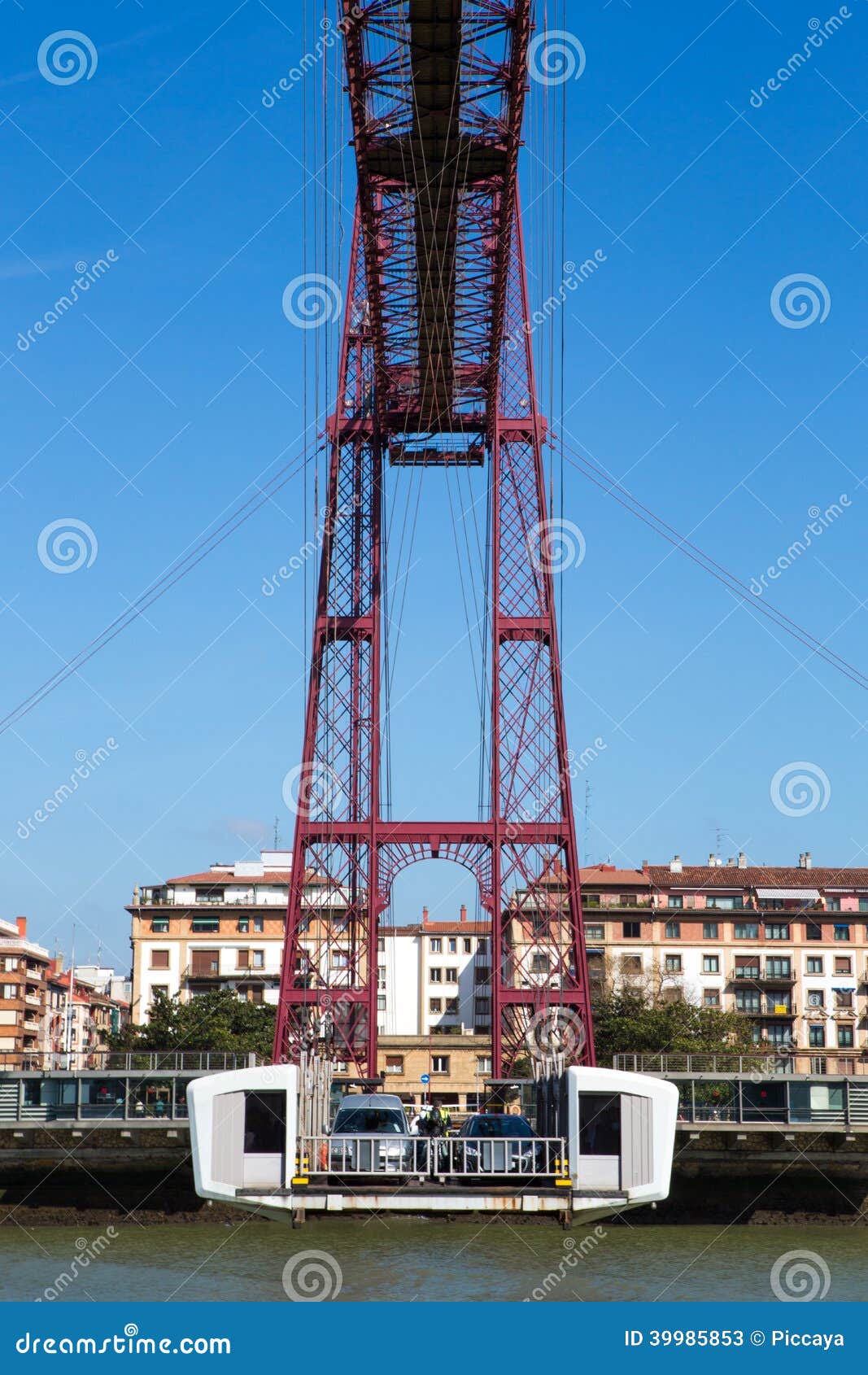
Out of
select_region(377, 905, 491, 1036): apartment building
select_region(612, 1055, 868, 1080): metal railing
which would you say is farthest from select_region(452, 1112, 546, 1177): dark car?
select_region(377, 905, 491, 1036): apartment building

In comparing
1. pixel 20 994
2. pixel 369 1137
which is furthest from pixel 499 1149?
pixel 20 994

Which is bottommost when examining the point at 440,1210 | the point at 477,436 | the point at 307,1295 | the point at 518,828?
the point at 307,1295

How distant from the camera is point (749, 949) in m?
79.3

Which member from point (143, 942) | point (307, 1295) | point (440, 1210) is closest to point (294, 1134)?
point (440, 1210)

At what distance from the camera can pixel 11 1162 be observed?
32.4 m

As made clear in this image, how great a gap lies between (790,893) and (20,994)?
4283cm

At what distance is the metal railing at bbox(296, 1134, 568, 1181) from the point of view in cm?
1988

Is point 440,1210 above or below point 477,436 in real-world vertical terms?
below

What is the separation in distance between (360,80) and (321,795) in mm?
20370

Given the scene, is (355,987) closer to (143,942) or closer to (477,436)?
(477,436)

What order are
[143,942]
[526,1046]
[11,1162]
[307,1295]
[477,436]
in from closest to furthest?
1. [307,1295]
2. [11,1162]
3. [526,1046]
4. [477,436]
5. [143,942]

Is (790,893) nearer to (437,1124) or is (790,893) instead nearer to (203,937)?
(203,937)

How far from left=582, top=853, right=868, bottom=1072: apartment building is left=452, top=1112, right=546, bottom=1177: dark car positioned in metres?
53.0

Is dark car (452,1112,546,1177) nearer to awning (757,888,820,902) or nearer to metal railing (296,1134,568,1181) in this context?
metal railing (296,1134,568,1181)
